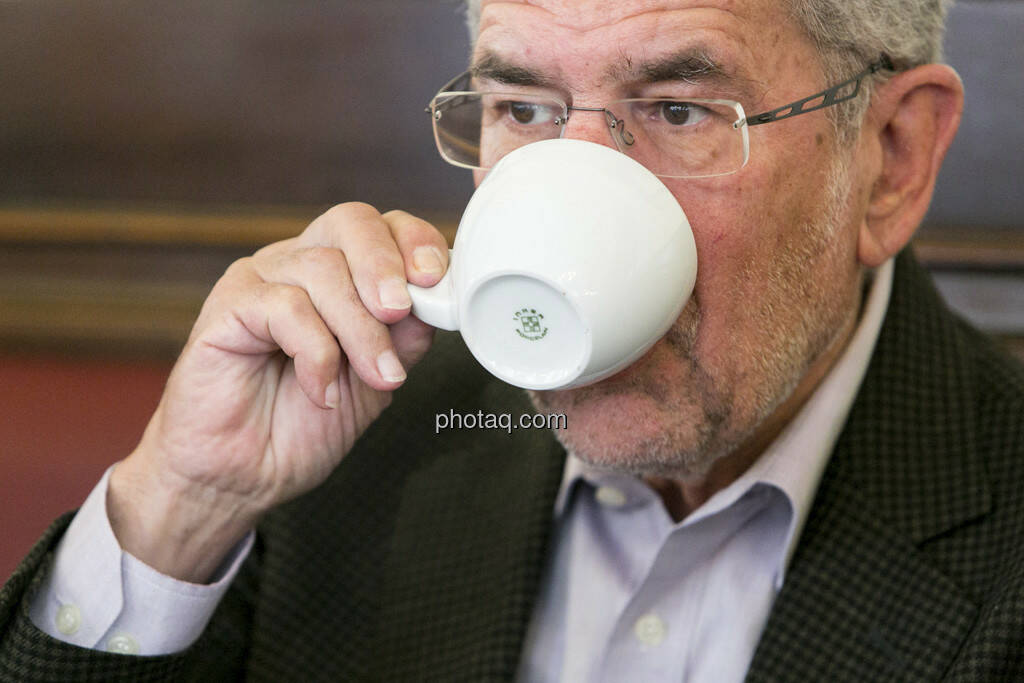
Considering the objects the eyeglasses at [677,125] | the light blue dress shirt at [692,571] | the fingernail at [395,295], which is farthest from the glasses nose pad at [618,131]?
the light blue dress shirt at [692,571]

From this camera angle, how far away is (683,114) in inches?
44.1

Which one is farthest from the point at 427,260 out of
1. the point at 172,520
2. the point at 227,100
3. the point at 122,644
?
the point at 227,100

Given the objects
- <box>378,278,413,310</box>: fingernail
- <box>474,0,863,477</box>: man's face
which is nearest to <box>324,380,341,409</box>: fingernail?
<box>378,278,413,310</box>: fingernail

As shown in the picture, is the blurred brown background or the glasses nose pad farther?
the blurred brown background

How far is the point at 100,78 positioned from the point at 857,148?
4.69 ft

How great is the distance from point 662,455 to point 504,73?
17.4 inches

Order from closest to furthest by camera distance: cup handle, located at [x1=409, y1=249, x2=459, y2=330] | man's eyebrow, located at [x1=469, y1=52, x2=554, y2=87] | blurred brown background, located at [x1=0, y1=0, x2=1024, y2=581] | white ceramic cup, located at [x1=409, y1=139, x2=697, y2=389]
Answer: white ceramic cup, located at [x1=409, y1=139, x2=697, y2=389], cup handle, located at [x1=409, y1=249, x2=459, y2=330], man's eyebrow, located at [x1=469, y1=52, x2=554, y2=87], blurred brown background, located at [x1=0, y1=0, x2=1024, y2=581]

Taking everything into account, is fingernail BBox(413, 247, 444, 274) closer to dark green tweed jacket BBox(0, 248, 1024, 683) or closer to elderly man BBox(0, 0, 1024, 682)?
elderly man BBox(0, 0, 1024, 682)

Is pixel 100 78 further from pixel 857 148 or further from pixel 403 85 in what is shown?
pixel 857 148

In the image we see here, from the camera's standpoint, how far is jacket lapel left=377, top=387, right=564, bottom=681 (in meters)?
1.32

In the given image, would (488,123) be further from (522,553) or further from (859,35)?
(522,553)

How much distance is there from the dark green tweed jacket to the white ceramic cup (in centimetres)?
44

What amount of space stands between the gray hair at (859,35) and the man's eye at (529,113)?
0.14m

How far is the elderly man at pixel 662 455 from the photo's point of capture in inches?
43.4
